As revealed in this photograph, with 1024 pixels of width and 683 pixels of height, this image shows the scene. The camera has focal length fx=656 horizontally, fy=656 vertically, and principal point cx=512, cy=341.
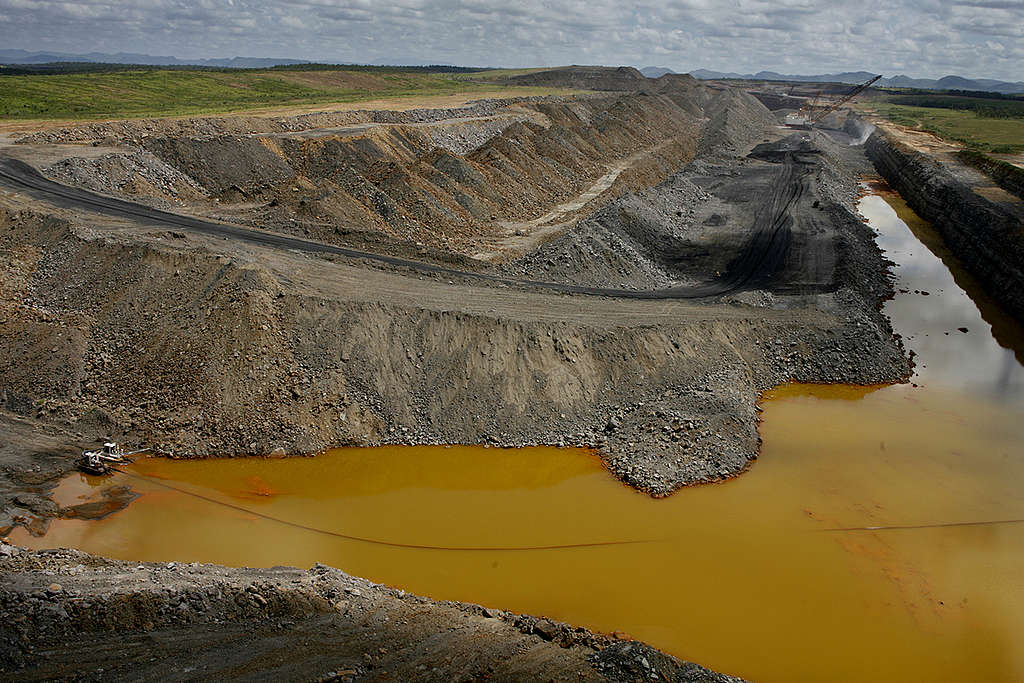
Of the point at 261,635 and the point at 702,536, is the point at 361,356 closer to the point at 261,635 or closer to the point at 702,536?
the point at 261,635

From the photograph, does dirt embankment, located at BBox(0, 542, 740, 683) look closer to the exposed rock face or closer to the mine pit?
the mine pit

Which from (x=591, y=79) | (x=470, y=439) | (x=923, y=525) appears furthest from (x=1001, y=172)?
(x=591, y=79)

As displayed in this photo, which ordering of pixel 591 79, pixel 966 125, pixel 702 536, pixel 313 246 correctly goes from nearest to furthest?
pixel 702 536 → pixel 313 246 → pixel 966 125 → pixel 591 79

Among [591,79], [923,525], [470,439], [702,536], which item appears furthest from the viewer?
[591,79]

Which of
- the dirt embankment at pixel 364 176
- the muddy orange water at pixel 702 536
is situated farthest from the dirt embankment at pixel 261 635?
the dirt embankment at pixel 364 176

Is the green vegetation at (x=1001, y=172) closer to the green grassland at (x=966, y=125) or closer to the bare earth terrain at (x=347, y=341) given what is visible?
the green grassland at (x=966, y=125)

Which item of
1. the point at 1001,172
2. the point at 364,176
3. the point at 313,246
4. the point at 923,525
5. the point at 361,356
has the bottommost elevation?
the point at 923,525
